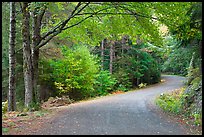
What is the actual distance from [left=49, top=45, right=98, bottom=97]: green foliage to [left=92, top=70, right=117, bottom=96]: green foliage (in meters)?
2.65

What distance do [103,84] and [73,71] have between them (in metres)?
5.34

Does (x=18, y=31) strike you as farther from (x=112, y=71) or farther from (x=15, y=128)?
(x=112, y=71)

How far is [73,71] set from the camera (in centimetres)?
2188

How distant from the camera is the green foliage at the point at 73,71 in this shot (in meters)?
21.4

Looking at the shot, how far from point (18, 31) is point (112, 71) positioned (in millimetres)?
14299

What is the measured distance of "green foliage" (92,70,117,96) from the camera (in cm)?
2559

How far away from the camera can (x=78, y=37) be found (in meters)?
16.2

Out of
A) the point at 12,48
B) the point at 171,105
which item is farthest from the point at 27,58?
the point at 171,105

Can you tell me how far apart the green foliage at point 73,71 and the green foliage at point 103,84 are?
2.65 m

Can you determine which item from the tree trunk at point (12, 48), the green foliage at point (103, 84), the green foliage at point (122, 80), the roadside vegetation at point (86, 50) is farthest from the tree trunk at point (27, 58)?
the green foliage at point (122, 80)

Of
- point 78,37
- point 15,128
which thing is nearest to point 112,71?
point 78,37

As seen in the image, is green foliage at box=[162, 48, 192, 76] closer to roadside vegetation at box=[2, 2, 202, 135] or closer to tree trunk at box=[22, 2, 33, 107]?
roadside vegetation at box=[2, 2, 202, 135]

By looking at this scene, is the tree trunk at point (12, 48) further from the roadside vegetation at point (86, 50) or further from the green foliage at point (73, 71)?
the green foliage at point (73, 71)

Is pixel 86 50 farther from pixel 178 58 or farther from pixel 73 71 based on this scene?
pixel 178 58
